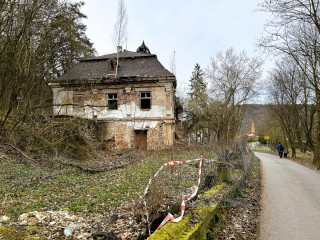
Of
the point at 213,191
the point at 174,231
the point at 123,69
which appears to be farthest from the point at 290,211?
the point at 123,69

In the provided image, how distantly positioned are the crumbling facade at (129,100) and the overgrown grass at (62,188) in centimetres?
967

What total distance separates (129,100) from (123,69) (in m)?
3.16

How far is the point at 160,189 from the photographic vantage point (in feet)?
17.8

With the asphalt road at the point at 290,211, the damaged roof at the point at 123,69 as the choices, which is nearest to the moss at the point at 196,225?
the asphalt road at the point at 290,211

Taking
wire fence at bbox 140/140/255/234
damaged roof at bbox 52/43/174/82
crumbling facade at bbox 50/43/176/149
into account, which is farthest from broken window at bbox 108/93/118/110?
wire fence at bbox 140/140/255/234

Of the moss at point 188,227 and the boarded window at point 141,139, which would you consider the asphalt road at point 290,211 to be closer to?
the moss at point 188,227

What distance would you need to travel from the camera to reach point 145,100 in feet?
69.7

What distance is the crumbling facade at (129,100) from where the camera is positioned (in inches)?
810

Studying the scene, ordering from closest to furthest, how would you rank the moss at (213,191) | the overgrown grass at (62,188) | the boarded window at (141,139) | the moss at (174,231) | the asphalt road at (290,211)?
the moss at (174,231)
the asphalt road at (290,211)
the moss at (213,191)
the overgrown grass at (62,188)
the boarded window at (141,139)

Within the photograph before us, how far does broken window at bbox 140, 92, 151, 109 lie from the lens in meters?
21.0

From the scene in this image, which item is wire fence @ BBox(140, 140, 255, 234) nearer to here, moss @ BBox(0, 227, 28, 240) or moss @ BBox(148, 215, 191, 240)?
moss @ BBox(148, 215, 191, 240)

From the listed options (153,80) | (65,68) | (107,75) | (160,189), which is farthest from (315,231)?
(65,68)

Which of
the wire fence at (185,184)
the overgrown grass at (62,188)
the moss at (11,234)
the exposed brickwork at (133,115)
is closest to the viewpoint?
the moss at (11,234)

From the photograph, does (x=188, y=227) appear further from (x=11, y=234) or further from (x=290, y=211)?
(x=290, y=211)
